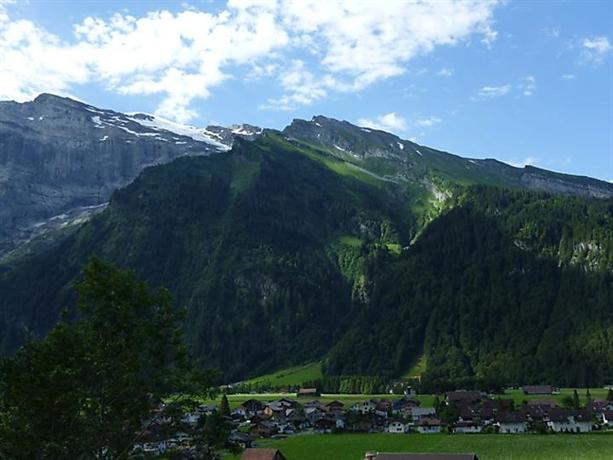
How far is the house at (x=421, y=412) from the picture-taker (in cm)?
14824

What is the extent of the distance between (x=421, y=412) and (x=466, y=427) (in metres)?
19.2

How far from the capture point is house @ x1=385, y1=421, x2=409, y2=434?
13500 cm

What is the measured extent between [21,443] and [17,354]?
2955 mm

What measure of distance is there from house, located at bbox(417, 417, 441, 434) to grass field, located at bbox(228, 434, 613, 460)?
9328 millimetres

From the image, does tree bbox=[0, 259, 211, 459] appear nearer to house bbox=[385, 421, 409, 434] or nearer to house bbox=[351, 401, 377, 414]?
house bbox=[385, 421, 409, 434]

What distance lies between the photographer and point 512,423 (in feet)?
424

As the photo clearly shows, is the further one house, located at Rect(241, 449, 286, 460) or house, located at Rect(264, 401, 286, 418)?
house, located at Rect(264, 401, 286, 418)

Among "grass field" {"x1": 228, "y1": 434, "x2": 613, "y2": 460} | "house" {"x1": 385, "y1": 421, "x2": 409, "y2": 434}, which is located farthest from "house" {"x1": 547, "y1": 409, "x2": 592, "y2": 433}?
"house" {"x1": 385, "y1": 421, "x2": 409, "y2": 434}

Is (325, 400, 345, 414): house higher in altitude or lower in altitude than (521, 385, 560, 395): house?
lower

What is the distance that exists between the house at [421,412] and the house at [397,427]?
29.1ft

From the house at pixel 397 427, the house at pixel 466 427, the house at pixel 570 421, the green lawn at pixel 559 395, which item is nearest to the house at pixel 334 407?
the house at pixel 397 427

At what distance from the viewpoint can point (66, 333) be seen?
2245 centimetres

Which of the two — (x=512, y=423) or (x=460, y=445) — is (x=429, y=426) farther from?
(x=460, y=445)

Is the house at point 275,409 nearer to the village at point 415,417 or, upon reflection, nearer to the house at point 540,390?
the village at point 415,417
